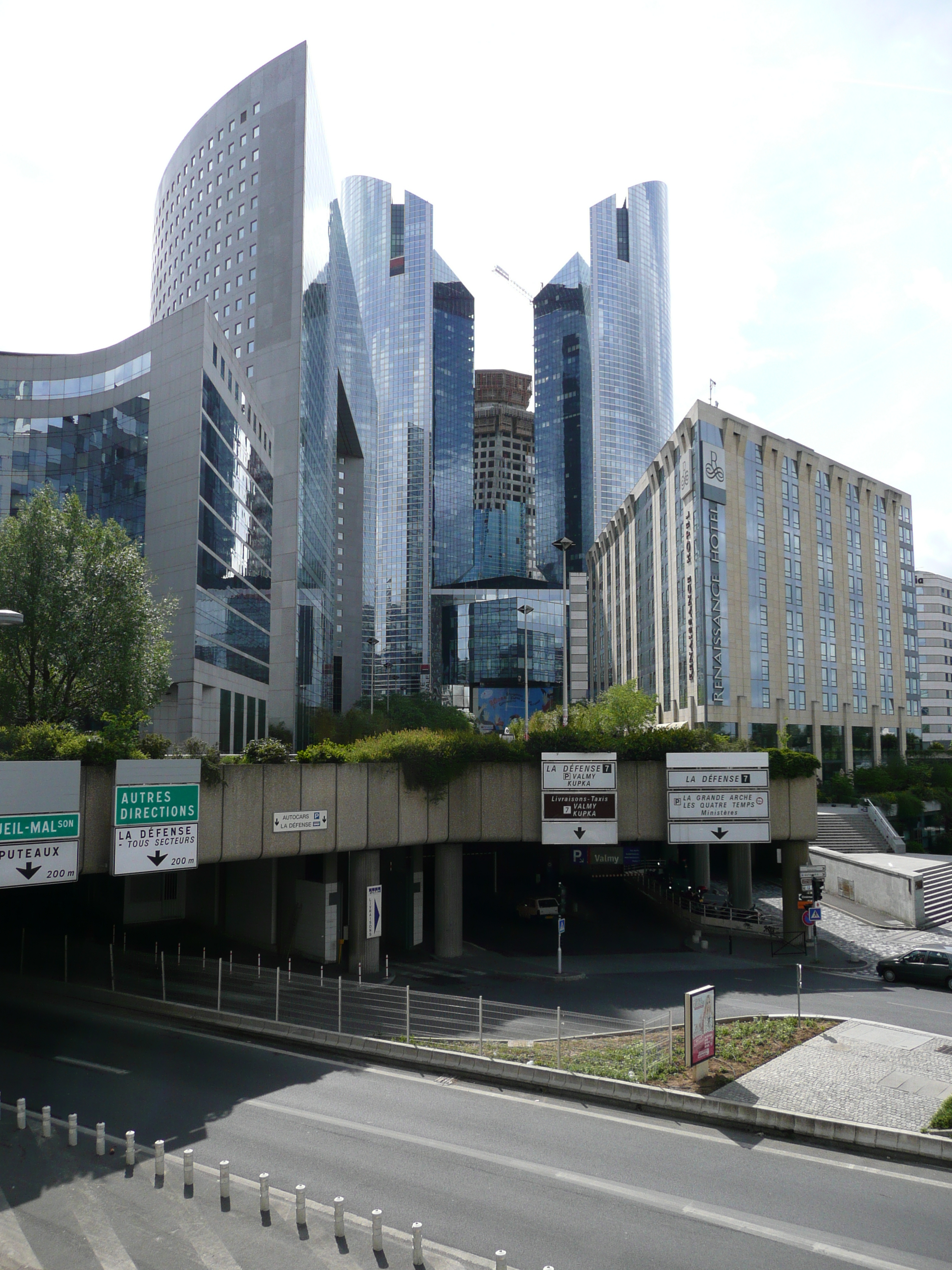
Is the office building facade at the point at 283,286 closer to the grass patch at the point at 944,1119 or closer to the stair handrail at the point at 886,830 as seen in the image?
the stair handrail at the point at 886,830

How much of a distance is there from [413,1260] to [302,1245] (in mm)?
1632

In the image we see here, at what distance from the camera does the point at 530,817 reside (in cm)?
3478

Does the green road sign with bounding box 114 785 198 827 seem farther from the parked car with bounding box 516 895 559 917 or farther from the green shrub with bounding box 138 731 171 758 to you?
the parked car with bounding box 516 895 559 917

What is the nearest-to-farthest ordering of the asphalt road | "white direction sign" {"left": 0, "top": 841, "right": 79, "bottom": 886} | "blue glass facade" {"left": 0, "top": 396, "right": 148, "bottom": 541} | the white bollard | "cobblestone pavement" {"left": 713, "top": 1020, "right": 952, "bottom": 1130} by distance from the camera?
1. the white bollard
2. the asphalt road
3. "cobblestone pavement" {"left": 713, "top": 1020, "right": 952, "bottom": 1130}
4. "white direction sign" {"left": 0, "top": 841, "right": 79, "bottom": 886}
5. "blue glass facade" {"left": 0, "top": 396, "right": 148, "bottom": 541}

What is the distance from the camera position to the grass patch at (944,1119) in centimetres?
1527

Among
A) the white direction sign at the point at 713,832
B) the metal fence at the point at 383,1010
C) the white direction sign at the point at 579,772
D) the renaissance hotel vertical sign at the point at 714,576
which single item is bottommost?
the metal fence at the point at 383,1010

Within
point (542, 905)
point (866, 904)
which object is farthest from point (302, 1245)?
point (866, 904)

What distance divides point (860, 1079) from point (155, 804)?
18.9 metres

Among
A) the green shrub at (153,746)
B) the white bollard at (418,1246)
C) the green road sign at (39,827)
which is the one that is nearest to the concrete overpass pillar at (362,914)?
the green shrub at (153,746)

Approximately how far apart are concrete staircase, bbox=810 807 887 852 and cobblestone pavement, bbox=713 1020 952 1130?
121 ft

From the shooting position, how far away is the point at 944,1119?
15391 mm

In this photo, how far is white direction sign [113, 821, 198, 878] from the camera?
23562mm

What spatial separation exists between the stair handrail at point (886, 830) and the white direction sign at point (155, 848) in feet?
156

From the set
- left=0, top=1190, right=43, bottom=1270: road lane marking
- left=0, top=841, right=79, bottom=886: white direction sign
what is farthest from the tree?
left=0, top=1190, right=43, bottom=1270: road lane marking
